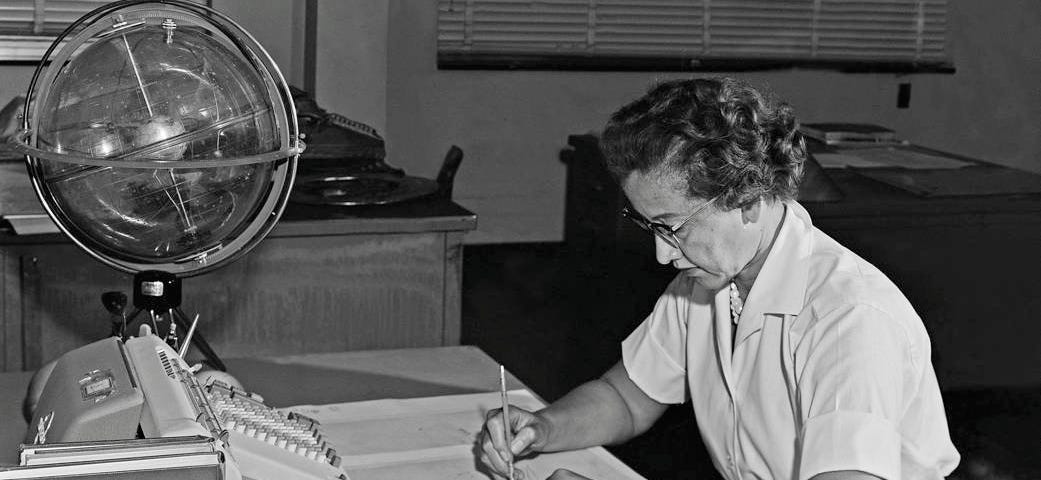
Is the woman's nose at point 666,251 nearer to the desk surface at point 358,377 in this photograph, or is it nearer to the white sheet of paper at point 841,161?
the desk surface at point 358,377

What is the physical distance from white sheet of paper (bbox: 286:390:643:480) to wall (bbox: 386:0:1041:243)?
4591 millimetres

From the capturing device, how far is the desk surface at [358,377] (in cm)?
205

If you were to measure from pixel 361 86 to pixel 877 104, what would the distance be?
3.28m

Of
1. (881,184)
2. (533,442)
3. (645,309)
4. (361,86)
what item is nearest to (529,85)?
(361,86)

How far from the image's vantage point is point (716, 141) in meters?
1.55

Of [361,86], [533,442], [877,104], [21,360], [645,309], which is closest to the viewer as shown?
[533,442]

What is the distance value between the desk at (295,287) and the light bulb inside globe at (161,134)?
128 centimetres

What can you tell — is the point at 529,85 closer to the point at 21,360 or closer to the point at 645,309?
the point at 645,309

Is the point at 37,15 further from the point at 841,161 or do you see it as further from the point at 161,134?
the point at 161,134

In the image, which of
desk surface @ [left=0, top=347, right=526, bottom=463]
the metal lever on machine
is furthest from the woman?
the metal lever on machine

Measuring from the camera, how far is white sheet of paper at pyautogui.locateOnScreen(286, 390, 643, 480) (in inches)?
66.2

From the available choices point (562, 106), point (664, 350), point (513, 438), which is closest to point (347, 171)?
point (664, 350)

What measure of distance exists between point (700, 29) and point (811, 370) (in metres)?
5.52

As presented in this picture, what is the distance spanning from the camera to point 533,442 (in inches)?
69.7
